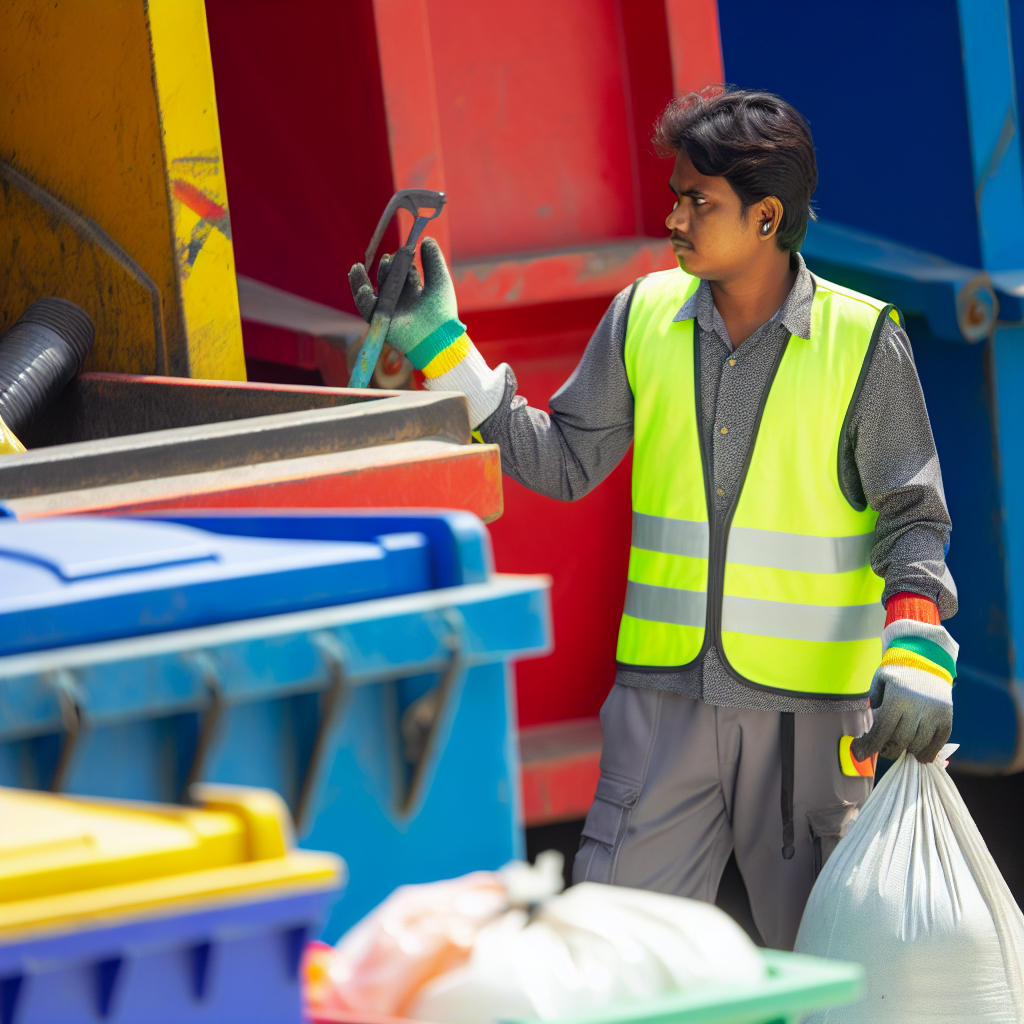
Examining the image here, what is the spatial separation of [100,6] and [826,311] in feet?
4.57

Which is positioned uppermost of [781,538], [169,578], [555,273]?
[555,273]

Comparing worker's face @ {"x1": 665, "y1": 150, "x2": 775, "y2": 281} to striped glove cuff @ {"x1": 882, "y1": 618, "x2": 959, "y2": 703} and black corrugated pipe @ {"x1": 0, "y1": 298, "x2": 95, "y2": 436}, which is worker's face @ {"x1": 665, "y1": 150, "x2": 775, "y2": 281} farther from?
black corrugated pipe @ {"x1": 0, "y1": 298, "x2": 95, "y2": 436}

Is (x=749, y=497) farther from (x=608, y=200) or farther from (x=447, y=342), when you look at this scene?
(x=608, y=200)

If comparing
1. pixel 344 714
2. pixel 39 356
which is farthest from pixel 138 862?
pixel 39 356

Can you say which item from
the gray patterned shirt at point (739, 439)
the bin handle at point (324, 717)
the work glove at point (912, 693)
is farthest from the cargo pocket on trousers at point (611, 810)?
the bin handle at point (324, 717)

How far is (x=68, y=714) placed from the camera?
43.4 inches

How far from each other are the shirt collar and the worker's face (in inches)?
2.4

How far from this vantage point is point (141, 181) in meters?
2.81

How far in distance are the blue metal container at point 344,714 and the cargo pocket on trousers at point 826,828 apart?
1306 mm

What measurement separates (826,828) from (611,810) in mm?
350

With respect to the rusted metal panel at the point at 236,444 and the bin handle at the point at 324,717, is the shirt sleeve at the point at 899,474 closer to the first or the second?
the rusted metal panel at the point at 236,444

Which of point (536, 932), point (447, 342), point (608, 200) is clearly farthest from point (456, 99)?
point (536, 932)

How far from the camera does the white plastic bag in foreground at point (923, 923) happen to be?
90.1 inches

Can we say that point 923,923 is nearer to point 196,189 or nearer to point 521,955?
point 521,955
